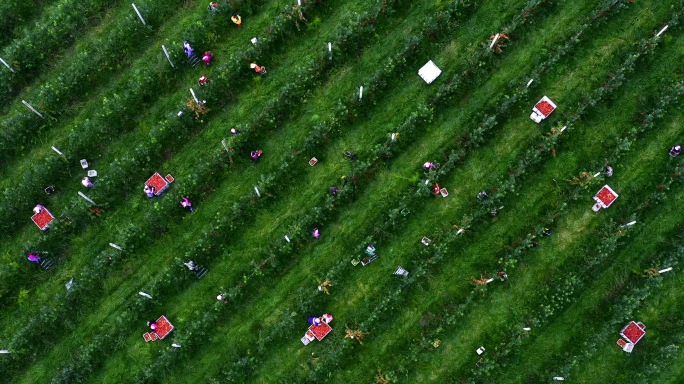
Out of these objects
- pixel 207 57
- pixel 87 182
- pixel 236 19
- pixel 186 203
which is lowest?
pixel 186 203

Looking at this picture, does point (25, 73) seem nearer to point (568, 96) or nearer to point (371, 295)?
point (371, 295)

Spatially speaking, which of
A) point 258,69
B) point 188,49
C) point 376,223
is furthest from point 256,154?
point 376,223

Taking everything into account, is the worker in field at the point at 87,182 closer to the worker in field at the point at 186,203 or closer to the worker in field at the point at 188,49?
the worker in field at the point at 186,203

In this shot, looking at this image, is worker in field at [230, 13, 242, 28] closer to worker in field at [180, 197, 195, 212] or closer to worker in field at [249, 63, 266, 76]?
worker in field at [249, 63, 266, 76]

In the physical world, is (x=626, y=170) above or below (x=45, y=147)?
below

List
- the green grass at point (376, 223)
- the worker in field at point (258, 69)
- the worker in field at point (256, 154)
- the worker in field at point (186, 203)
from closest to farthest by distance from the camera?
the green grass at point (376, 223), the worker in field at point (186, 203), the worker in field at point (256, 154), the worker in field at point (258, 69)

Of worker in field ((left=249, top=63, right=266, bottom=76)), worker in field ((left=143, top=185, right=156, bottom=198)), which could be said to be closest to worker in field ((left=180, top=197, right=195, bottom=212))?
worker in field ((left=143, top=185, right=156, bottom=198))

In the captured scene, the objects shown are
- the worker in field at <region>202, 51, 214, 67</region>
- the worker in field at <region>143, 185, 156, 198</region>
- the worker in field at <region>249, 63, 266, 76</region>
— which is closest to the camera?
the worker in field at <region>143, 185, 156, 198</region>

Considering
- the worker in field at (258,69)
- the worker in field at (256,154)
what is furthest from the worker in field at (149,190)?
the worker in field at (258,69)

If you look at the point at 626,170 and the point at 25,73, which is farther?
the point at 25,73

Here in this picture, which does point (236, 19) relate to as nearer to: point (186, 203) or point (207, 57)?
point (207, 57)

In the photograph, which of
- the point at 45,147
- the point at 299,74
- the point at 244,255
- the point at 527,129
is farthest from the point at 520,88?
the point at 45,147
